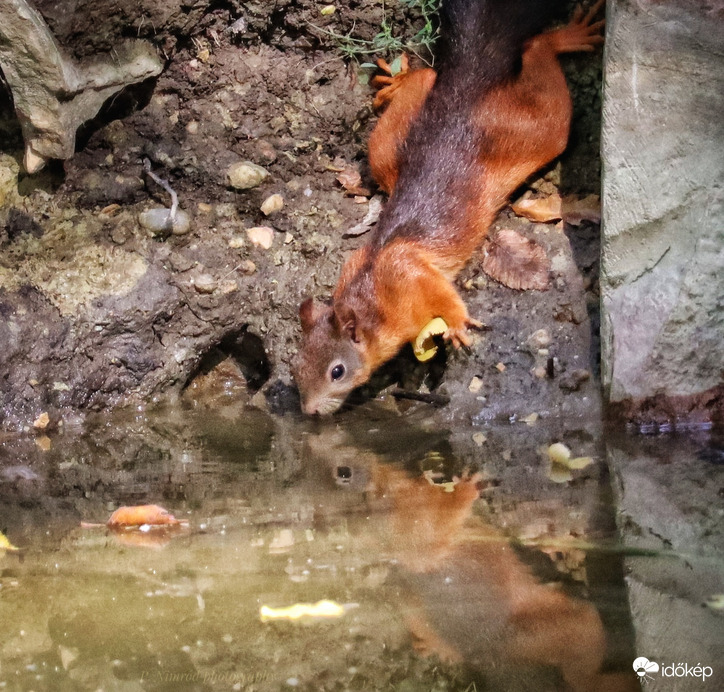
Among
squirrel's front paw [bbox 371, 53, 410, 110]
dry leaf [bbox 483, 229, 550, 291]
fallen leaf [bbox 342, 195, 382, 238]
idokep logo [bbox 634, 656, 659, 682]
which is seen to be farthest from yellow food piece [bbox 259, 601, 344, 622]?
squirrel's front paw [bbox 371, 53, 410, 110]

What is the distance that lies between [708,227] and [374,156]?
188 centimetres

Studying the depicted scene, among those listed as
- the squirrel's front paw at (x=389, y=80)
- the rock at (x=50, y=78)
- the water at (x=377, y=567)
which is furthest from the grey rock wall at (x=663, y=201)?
the rock at (x=50, y=78)

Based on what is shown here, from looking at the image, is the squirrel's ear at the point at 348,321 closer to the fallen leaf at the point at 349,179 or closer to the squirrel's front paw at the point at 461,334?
the squirrel's front paw at the point at 461,334

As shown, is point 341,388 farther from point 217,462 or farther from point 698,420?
point 698,420

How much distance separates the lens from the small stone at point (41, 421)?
4.71m

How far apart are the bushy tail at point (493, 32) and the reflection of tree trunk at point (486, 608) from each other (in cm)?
252

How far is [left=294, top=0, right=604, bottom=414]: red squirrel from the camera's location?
4.52 metres

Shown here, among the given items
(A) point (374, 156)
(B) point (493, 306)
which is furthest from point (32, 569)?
(A) point (374, 156)

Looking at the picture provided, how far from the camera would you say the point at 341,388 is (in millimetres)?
4566

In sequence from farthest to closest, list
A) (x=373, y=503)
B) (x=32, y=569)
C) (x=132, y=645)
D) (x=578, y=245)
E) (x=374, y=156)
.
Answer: (x=374, y=156) → (x=578, y=245) → (x=373, y=503) → (x=32, y=569) → (x=132, y=645)

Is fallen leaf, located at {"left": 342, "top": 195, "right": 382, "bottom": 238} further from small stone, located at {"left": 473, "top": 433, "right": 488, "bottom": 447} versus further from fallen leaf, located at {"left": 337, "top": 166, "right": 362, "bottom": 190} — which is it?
small stone, located at {"left": 473, "top": 433, "right": 488, "bottom": 447}

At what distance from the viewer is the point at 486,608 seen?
2.47 metres

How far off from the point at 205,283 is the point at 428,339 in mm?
1299

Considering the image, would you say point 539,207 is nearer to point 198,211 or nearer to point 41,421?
point 198,211
